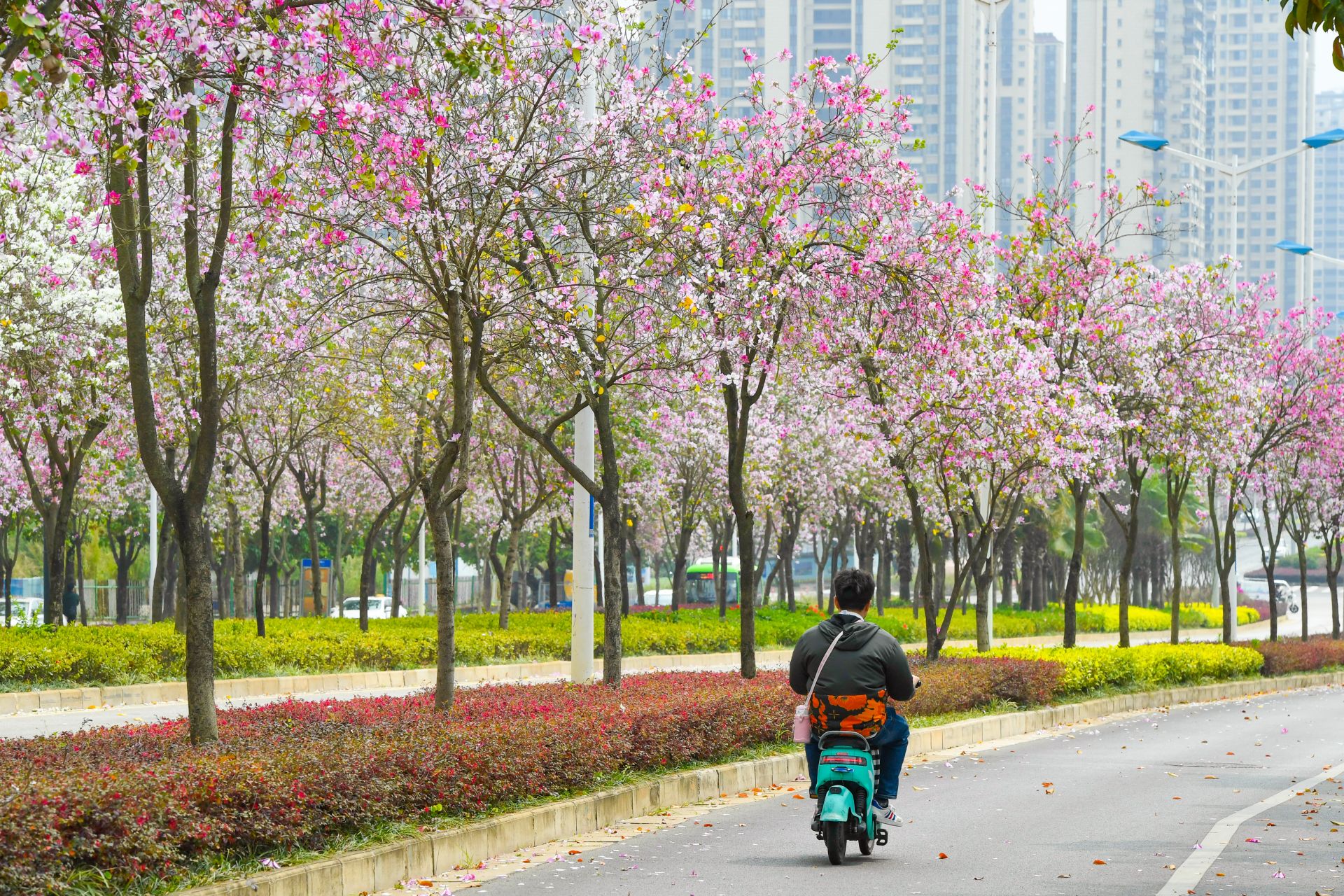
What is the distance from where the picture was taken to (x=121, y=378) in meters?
21.6

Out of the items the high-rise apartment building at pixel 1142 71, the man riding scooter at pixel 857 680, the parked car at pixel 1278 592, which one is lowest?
the parked car at pixel 1278 592

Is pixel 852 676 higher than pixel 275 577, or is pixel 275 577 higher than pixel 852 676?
pixel 852 676

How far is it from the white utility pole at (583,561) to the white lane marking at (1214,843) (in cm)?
786

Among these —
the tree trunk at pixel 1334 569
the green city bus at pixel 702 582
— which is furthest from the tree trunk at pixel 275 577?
the tree trunk at pixel 1334 569

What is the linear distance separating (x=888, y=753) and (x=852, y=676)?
56 cm

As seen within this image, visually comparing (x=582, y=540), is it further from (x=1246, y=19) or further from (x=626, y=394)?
(x=1246, y=19)

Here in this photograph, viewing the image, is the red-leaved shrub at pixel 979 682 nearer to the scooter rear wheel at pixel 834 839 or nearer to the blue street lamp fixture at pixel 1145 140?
the scooter rear wheel at pixel 834 839

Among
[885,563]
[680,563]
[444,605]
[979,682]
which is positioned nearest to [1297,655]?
[979,682]

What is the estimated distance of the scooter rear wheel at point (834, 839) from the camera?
8.18 metres

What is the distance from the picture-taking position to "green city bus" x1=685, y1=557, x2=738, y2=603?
241 feet

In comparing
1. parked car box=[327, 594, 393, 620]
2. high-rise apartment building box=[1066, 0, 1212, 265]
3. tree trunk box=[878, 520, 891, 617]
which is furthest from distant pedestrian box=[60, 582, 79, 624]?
high-rise apartment building box=[1066, 0, 1212, 265]

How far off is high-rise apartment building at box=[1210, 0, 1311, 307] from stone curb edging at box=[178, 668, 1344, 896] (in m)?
143

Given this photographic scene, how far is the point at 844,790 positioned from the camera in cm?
812

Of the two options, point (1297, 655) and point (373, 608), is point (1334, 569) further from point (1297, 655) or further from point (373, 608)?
point (373, 608)
